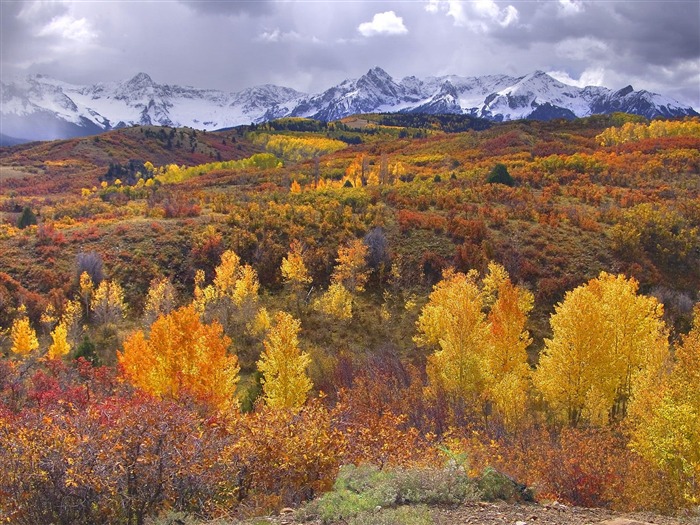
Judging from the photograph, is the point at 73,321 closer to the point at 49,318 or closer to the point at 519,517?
the point at 49,318

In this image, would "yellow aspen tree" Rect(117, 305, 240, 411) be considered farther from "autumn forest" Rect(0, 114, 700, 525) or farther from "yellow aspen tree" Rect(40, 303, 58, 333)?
"yellow aspen tree" Rect(40, 303, 58, 333)

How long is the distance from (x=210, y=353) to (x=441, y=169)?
274 feet

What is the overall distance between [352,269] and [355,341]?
8.01 m

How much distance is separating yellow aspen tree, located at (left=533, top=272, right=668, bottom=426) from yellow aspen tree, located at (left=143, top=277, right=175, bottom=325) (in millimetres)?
30110

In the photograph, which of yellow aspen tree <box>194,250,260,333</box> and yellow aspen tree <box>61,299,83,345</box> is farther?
yellow aspen tree <box>194,250,260,333</box>

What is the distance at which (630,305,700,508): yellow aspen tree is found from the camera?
13867mm

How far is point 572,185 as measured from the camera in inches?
2990

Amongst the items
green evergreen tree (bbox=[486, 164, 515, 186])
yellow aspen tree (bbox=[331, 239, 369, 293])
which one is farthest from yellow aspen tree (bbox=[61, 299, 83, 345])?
green evergreen tree (bbox=[486, 164, 515, 186])

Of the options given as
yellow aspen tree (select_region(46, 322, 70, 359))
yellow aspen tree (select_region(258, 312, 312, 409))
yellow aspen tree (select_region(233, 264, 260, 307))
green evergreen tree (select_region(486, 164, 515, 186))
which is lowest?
yellow aspen tree (select_region(46, 322, 70, 359))

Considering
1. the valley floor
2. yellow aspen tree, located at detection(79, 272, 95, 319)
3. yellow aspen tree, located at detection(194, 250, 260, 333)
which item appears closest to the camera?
the valley floor

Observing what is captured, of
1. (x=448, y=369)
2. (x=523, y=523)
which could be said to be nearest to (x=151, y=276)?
(x=448, y=369)

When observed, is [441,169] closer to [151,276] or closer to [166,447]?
[151,276]

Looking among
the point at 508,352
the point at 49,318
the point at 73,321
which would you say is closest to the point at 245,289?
the point at 73,321

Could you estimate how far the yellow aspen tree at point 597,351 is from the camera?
25938mm
